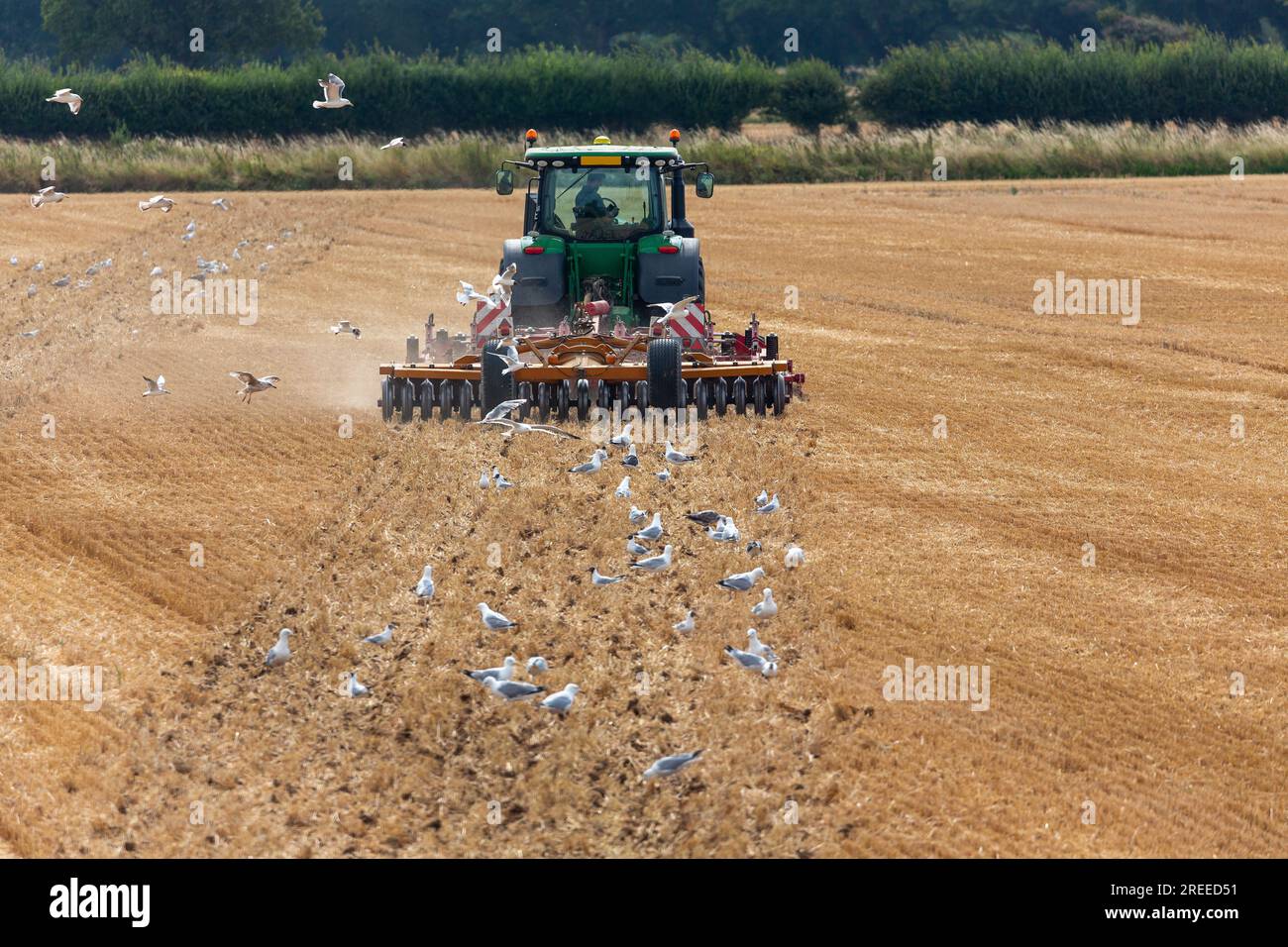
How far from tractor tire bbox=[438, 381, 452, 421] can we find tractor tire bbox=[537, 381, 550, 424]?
2.79 feet

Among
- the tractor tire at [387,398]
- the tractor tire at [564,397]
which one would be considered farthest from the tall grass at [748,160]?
the tractor tire at [564,397]

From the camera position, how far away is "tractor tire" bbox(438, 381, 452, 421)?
1412 cm

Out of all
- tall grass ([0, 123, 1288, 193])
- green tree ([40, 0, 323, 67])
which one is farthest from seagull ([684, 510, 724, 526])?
green tree ([40, 0, 323, 67])

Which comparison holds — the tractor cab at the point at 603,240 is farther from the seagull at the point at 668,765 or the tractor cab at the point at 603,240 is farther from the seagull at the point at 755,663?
the seagull at the point at 668,765

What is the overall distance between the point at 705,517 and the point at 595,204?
5.86 meters

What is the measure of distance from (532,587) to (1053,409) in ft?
26.4

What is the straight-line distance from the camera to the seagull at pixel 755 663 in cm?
835

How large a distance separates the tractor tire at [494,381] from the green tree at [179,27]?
57938mm

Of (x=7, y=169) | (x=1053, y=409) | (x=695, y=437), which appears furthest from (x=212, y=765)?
(x=7, y=169)

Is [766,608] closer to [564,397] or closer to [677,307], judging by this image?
[564,397]

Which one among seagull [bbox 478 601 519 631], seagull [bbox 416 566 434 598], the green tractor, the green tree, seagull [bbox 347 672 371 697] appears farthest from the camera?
the green tree

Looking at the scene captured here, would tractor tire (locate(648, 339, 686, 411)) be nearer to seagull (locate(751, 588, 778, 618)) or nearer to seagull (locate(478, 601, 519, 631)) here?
seagull (locate(751, 588, 778, 618))

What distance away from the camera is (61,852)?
6.71m

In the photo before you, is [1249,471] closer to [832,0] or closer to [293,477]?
[293,477]
